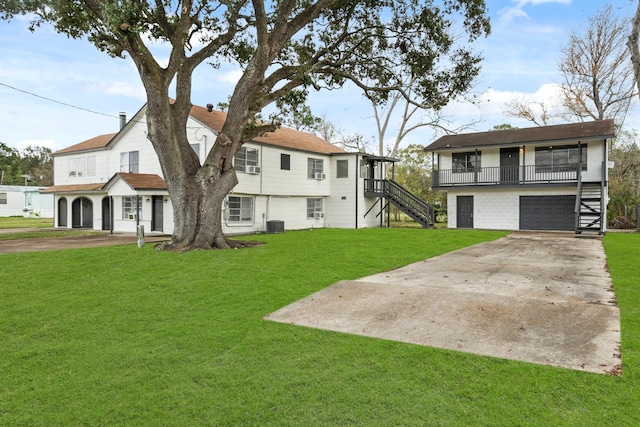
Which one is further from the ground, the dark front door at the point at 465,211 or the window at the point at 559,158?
the window at the point at 559,158

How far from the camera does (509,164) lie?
78.8 feet

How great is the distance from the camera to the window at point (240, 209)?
20.4 m

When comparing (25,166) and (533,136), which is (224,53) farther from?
(25,166)

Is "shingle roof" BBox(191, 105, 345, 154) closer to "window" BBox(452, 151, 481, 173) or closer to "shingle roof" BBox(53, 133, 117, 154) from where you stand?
"shingle roof" BBox(53, 133, 117, 154)

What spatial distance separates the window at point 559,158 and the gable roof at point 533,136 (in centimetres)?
77

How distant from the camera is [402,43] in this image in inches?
635

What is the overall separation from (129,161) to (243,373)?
21.0 m

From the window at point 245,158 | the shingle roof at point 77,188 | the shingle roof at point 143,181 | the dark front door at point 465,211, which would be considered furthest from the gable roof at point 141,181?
the dark front door at point 465,211

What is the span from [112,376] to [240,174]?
53.7 feet

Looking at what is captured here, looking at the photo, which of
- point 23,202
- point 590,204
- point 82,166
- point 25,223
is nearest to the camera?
point 590,204

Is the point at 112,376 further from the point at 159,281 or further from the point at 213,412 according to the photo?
the point at 159,281

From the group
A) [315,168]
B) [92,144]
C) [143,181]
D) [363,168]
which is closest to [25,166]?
[92,144]

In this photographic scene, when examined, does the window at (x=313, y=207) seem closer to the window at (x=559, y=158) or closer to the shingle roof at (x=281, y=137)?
the shingle roof at (x=281, y=137)

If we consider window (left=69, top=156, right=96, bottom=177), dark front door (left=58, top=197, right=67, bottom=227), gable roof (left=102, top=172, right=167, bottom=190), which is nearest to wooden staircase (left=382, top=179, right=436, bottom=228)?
gable roof (left=102, top=172, right=167, bottom=190)
